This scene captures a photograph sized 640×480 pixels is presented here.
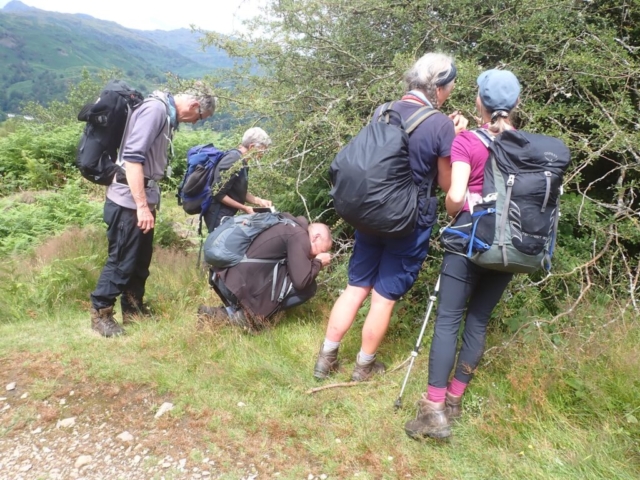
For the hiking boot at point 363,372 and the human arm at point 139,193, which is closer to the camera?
the hiking boot at point 363,372

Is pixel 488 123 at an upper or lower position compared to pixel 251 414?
upper

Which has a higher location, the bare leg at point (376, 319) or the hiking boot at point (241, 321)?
the bare leg at point (376, 319)

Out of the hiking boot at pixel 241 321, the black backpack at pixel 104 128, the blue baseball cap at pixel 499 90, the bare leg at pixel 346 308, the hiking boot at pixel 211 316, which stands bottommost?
the hiking boot at pixel 211 316

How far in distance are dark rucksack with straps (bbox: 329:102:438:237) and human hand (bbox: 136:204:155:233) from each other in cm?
181

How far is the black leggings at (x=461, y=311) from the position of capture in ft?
8.45

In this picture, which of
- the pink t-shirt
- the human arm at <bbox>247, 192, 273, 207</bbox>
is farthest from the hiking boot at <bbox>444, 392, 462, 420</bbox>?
the human arm at <bbox>247, 192, 273, 207</bbox>

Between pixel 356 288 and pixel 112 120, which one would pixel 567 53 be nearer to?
pixel 356 288

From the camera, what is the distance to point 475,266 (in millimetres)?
2547

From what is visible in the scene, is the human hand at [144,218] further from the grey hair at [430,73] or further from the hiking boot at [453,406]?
the hiking boot at [453,406]

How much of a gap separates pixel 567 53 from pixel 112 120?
3.65 meters

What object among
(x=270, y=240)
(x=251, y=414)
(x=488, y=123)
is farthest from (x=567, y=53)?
(x=251, y=414)

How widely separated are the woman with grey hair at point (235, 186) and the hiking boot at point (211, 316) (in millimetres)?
1034

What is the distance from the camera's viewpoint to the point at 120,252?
3.91 meters

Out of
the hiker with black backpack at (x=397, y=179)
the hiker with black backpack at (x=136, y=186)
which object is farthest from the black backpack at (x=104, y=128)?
the hiker with black backpack at (x=397, y=179)
